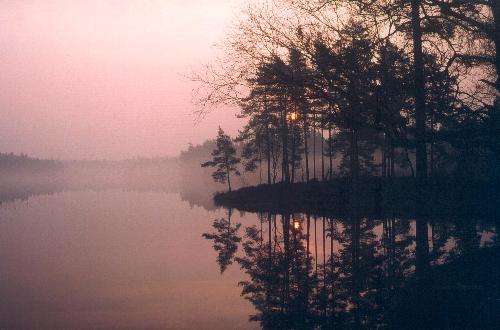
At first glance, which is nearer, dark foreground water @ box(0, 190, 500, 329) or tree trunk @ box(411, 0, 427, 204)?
dark foreground water @ box(0, 190, 500, 329)

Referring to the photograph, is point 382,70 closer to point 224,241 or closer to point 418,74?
point 418,74

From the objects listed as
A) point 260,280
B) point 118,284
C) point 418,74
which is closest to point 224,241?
point 118,284

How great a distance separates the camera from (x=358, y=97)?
12.2 metres

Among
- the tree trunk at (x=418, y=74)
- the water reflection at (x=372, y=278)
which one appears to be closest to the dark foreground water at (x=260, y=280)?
the water reflection at (x=372, y=278)

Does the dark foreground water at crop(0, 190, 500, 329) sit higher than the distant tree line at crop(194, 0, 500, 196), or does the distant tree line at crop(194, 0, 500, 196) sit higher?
the distant tree line at crop(194, 0, 500, 196)

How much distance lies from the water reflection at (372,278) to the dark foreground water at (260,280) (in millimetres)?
29

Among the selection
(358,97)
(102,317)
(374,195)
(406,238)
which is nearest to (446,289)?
(358,97)

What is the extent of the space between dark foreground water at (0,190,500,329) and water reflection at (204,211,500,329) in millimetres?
29

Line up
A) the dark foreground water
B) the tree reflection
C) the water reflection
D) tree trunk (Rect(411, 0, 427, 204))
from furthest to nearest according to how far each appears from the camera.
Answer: the tree reflection, tree trunk (Rect(411, 0, 427, 204)), the dark foreground water, the water reflection

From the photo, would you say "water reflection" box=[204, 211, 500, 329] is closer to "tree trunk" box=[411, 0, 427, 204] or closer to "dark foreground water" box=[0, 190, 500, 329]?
"dark foreground water" box=[0, 190, 500, 329]

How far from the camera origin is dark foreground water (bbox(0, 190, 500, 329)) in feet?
28.0

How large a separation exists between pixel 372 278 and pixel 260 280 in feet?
7.48

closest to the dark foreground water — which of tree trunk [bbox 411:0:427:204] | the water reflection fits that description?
the water reflection

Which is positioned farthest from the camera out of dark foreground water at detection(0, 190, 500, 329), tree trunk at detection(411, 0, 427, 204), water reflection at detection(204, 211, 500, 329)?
tree trunk at detection(411, 0, 427, 204)
